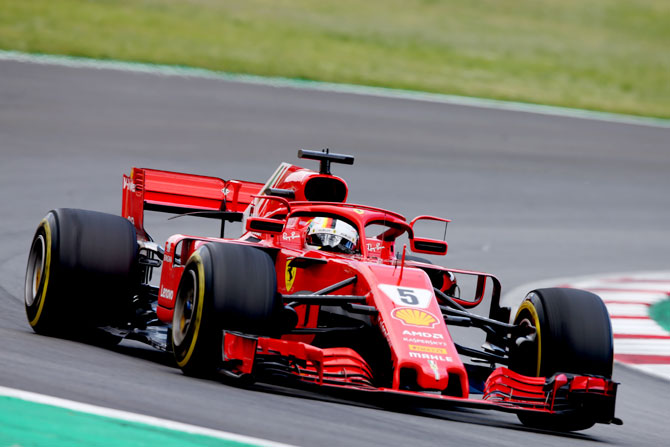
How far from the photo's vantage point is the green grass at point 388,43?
2842 cm

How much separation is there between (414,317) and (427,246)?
194 centimetres

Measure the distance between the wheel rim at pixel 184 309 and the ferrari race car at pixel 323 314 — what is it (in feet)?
0.05

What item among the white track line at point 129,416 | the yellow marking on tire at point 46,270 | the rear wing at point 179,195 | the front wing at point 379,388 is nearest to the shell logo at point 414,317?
the front wing at point 379,388

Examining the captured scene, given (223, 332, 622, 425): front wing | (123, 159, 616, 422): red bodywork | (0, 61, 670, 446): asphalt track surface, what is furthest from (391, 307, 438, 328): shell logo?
(0, 61, 670, 446): asphalt track surface

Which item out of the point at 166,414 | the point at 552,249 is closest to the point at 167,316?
the point at 166,414

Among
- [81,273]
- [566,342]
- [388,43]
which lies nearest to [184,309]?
[81,273]

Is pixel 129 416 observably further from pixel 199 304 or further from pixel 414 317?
pixel 414 317

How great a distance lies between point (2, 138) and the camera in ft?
61.9

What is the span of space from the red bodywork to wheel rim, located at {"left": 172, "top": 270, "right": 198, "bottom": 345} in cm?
56

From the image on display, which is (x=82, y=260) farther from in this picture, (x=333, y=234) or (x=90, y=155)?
(x=90, y=155)

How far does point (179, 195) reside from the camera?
11.2 meters

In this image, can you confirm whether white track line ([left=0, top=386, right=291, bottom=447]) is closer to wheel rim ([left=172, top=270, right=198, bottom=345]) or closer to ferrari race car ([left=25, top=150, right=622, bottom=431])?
ferrari race car ([left=25, top=150, right=622, bottom=431])

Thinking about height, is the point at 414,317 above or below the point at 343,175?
below

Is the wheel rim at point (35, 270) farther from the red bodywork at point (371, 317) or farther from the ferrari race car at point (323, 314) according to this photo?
the red bodywork at point (371, 317)
